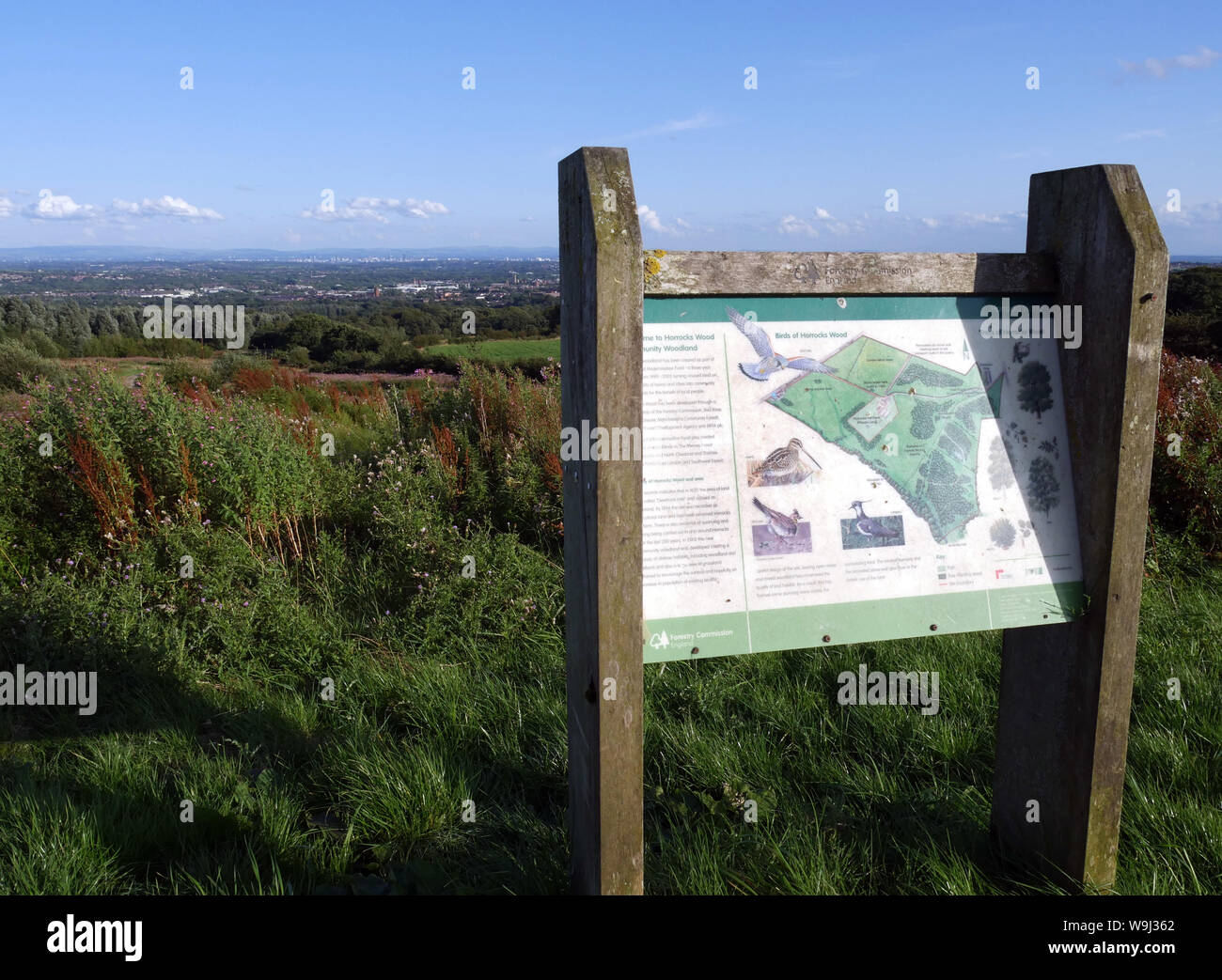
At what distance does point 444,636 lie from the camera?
425 cm

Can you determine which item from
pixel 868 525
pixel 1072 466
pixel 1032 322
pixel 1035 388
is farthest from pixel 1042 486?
pixel 868 525

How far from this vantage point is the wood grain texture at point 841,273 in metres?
1.90

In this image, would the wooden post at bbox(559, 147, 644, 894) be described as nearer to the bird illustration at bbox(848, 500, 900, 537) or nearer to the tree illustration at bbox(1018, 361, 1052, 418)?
the bird illustration at bbox(848, 500, 900, 537)

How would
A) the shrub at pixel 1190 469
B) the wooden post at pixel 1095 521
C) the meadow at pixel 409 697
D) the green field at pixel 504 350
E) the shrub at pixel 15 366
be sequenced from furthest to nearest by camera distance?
the shrub at pixel 15 366 → the green field at pixel 504 350 → the shrub at pixel 1190 469 → the meadow at pixel 409 697 → the wooden post at pixel 1095 521

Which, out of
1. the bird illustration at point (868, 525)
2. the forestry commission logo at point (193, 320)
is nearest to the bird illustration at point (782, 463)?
the bird illustration at point (868, 525)

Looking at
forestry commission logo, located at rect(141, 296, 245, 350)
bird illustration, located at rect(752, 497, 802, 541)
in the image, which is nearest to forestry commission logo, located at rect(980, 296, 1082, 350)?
bird illustration, located at rect(752, 497, 802, 541)

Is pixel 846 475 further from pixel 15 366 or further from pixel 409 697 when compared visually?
pixel 15 366

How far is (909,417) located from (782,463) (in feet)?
1.24

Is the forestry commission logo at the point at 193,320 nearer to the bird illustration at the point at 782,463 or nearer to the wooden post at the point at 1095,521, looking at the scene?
the bird illustration at the point at 782,463

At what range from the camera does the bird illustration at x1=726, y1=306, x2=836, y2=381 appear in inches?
78.4

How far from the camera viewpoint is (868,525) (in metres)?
2.10

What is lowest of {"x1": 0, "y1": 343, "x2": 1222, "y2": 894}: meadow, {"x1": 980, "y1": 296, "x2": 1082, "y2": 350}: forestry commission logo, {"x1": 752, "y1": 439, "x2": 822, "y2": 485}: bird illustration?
{"x1": 0, "y1": 343, "x2": 1222, "y2": 894}: meadow

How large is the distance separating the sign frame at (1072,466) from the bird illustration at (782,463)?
1.20ft

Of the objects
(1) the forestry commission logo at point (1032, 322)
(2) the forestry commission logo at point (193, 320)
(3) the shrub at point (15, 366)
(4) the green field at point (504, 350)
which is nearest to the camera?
(1) the forestry commission logo at point (1032, 322)
